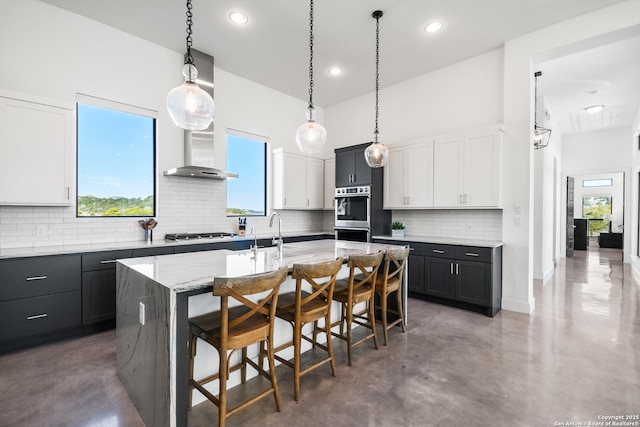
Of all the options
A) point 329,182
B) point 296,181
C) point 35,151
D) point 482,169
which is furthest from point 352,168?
point 35,151

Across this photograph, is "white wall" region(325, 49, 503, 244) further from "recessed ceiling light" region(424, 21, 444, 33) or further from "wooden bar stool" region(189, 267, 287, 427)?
"wooden bar stool" region(189, 267, 287, 427)

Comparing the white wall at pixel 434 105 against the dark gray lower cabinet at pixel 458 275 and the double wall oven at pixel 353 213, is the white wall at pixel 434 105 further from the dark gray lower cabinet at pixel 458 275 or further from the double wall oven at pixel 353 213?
the dark gray lower cabinet at pixel 458 275

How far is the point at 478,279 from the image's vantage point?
3906 millimetres

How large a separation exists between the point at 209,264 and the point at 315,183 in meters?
4.10

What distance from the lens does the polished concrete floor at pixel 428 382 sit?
195 cm

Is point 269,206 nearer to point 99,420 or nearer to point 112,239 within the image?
point 112,239

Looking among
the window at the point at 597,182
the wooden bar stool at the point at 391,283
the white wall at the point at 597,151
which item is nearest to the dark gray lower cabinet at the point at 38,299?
the wooden bar stool at the point at 391,283

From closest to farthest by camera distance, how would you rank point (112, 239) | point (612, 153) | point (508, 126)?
point (112, 239) < point (508, 126) < point (612, 153)

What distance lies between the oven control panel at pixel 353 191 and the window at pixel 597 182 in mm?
12388

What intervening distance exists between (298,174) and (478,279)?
349 centimetres

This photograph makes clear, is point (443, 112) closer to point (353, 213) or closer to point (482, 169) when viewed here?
point (482, 169)

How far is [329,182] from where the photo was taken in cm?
624

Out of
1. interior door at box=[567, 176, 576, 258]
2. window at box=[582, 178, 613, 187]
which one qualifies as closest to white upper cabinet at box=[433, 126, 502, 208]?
interior door at box=[567, 176, 576, 258]

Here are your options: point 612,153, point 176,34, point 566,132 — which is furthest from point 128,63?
point 612,153
